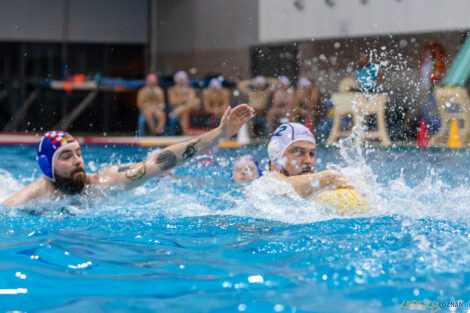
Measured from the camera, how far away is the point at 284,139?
4.67m

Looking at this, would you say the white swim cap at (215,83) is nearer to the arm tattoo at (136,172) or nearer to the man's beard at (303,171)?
the arm tattoo at (136,172)

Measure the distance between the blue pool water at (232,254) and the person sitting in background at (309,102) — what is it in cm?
722

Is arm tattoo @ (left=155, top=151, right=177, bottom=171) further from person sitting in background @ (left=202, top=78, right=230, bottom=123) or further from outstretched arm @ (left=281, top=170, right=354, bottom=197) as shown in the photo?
person sitting in background @ (left=202, top=78, right=230, bottom=123)

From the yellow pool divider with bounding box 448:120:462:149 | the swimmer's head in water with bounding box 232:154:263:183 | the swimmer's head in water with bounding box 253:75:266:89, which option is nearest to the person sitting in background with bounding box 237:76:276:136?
the swimmer's head in water with bounding box 253:75:266:89

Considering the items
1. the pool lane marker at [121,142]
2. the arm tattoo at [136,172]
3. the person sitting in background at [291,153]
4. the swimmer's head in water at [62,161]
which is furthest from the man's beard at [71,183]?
the pool lane marker at [121,142]

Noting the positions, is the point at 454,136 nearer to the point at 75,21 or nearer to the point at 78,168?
the point at 78,168

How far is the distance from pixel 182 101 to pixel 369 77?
4407 mm

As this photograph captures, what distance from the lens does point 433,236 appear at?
353 centimetres

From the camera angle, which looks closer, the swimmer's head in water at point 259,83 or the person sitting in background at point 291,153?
the person sitting in background at point 291,153

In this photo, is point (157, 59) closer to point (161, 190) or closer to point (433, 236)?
point (161, 190)

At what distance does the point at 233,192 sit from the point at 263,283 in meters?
2.94

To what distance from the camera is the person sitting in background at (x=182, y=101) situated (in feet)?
45.5

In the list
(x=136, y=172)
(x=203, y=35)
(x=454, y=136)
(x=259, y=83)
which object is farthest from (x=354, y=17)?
(x=136, y=172)

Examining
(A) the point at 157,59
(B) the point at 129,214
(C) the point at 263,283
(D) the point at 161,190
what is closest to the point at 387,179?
(D) the point at 161,190
